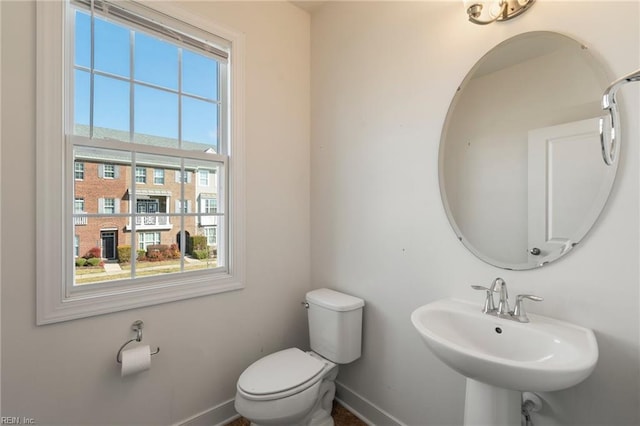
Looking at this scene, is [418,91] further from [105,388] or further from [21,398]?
[21,398]

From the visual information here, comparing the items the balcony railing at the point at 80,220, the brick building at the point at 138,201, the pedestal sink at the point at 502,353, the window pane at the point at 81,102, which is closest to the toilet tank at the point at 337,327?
the pedestal sink at the point at 502,353

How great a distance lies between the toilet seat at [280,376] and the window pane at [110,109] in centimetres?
135

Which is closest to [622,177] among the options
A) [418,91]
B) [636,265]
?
[636,265]

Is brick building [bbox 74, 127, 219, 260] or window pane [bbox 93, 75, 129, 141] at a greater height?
window pane [bbox 93, 75, 129, 141]

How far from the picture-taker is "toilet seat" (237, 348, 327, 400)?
1.33 meters

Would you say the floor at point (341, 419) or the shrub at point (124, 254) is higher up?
the shrub at point (124, 254)

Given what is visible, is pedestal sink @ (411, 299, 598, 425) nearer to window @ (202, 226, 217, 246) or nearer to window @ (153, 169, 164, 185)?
window @ (202, 226, 217, 246)

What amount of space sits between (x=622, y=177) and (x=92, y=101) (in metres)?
2.16

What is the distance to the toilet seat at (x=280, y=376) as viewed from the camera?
4.35 ft

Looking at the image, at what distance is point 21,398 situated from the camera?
1.16m

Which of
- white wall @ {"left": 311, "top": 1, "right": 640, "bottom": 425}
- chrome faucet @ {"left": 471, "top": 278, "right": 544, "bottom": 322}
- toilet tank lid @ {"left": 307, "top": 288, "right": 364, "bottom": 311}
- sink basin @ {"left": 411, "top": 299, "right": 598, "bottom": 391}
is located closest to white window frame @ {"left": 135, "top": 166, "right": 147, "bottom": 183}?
white wall @ {"left": 311, "top": 1, "right": 640, "bottom": 425}

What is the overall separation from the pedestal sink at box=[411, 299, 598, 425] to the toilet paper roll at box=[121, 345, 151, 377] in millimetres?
1221

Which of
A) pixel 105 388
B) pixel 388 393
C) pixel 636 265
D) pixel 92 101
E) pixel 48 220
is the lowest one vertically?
pixel 388 393

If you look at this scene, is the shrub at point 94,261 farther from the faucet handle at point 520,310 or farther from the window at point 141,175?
the faucet handle at point 520,310
